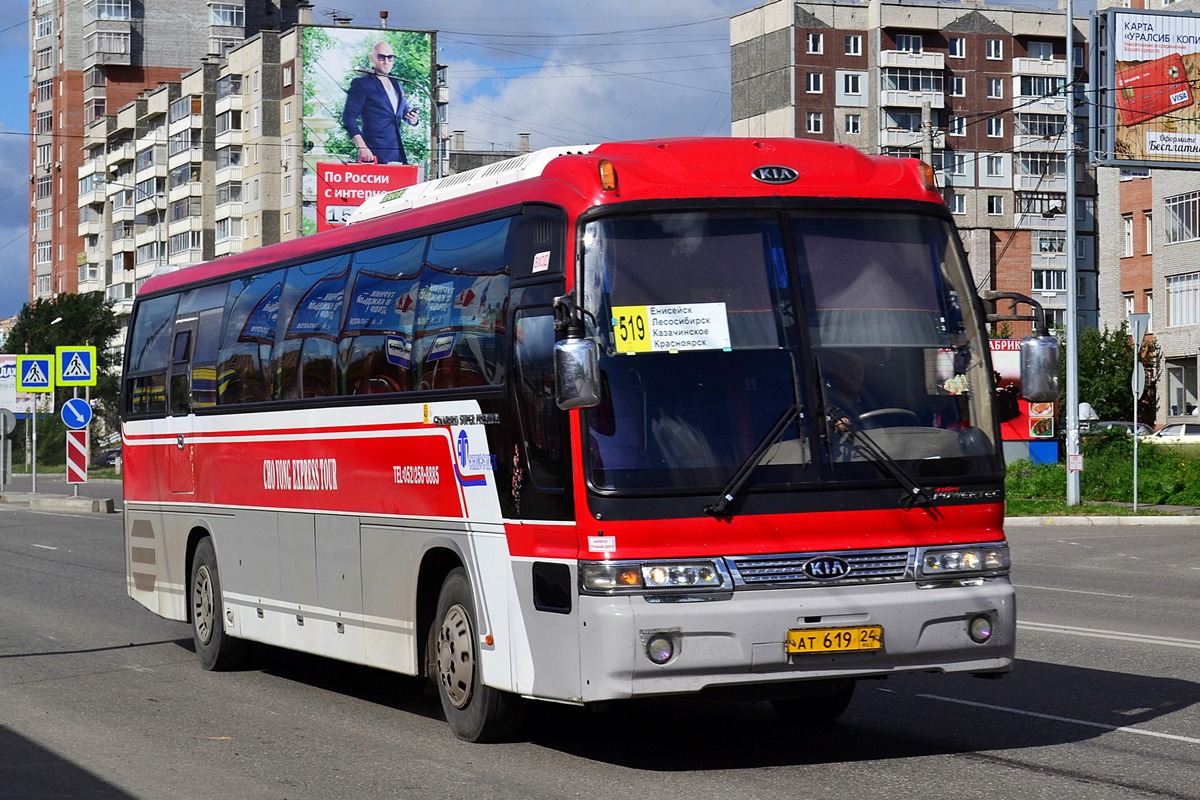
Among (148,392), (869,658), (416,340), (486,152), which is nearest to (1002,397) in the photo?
(869,658)

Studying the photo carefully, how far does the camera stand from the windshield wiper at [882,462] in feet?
28.2

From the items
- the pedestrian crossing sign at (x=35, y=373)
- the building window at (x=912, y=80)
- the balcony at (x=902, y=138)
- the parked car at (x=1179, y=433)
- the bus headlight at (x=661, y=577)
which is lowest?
the parked car at (x=1179, y=433)

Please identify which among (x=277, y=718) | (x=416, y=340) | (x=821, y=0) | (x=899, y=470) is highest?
(x=821, y=0)

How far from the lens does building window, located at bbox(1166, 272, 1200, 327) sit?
219 ft

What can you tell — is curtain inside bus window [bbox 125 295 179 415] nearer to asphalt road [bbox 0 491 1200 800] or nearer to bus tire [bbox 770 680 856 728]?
asphalt road [bbox 0 491 1200 800]

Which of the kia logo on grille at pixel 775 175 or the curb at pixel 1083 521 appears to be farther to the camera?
the curb at pixel 1083 521

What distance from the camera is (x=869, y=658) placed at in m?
8.45

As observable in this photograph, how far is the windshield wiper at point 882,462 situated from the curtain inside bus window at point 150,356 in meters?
7.86

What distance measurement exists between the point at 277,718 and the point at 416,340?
2.53 meters

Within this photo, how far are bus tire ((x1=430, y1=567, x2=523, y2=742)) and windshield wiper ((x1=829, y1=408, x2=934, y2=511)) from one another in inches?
90.7

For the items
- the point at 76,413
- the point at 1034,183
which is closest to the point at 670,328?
the point at 76,413

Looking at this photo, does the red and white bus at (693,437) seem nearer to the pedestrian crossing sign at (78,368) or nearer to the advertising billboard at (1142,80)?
the advertising billboard at (1142,80)

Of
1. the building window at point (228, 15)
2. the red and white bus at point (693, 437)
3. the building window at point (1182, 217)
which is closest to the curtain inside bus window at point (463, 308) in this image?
the red and white bus at point (693, 437)

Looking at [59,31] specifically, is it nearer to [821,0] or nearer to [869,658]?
[821,0]
